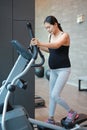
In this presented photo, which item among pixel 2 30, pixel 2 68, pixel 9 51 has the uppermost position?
pixel 2 30

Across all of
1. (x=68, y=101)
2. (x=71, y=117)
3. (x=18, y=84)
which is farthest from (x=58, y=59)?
(x=68, y=101)

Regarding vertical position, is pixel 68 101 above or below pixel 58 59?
below

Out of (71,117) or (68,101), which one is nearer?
(71,117)

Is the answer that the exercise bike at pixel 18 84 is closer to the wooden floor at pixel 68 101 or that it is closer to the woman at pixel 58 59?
the woman at pixel 58 59

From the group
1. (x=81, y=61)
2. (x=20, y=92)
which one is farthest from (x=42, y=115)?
(x=81, y=61)

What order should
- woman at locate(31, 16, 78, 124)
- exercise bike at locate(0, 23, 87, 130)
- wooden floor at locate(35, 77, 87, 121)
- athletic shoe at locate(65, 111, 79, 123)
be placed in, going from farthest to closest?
wooden floor at locate(35, 77, 87, 121), athletic shoe at locate(65, 111, 79, 123), woman at locate(31, 16, 78, 124), exercise bike at locate(0, 23, 87, 130)

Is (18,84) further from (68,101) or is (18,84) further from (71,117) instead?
(68,101)

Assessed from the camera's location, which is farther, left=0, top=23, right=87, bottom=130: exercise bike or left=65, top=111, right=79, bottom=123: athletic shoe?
left=65, top=111, right=79, bottom=123: athletic shoe

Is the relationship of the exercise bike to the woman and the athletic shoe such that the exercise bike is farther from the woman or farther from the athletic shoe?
the athletic shoe

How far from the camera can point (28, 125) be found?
2748 mm

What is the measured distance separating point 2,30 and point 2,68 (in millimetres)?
554

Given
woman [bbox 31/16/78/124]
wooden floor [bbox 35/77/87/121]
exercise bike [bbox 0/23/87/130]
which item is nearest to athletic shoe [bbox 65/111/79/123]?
woman [bbox 31/16/78/124]

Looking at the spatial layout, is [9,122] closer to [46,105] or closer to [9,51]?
[9,51]

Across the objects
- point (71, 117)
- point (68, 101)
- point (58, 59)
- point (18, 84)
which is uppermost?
point (58, 59)
